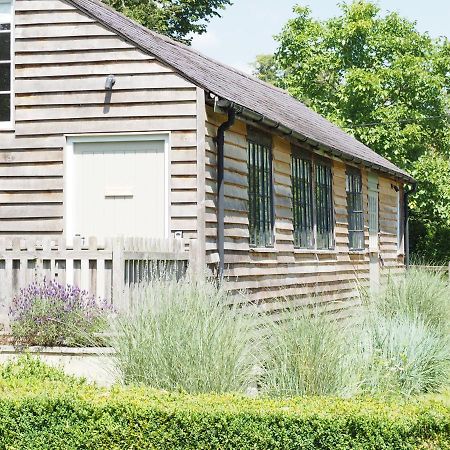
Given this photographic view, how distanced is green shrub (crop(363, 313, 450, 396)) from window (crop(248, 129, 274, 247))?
405cm

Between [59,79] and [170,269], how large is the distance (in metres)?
3.51

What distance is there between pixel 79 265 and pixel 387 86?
75.0ft

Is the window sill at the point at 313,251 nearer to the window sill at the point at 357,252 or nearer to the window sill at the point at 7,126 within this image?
the window sill at the point at 357,252

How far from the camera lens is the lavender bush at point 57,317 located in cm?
961

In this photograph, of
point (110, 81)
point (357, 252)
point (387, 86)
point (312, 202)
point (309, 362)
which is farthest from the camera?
point (387, 86)

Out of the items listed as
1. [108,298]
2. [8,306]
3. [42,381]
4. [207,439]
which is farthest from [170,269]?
[207,439]

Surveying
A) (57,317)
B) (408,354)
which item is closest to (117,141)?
(57,317)

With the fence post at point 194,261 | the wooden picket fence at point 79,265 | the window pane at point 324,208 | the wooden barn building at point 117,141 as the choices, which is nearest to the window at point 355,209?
the window pane at point 324,208

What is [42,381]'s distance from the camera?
7.36 m

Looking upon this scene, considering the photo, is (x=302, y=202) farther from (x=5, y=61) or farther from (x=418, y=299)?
(x=5, y=61)

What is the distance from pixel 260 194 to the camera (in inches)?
567

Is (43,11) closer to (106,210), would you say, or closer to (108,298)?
(106,210)

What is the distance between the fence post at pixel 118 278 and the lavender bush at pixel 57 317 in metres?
0.13

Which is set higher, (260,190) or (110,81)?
(110,81)
